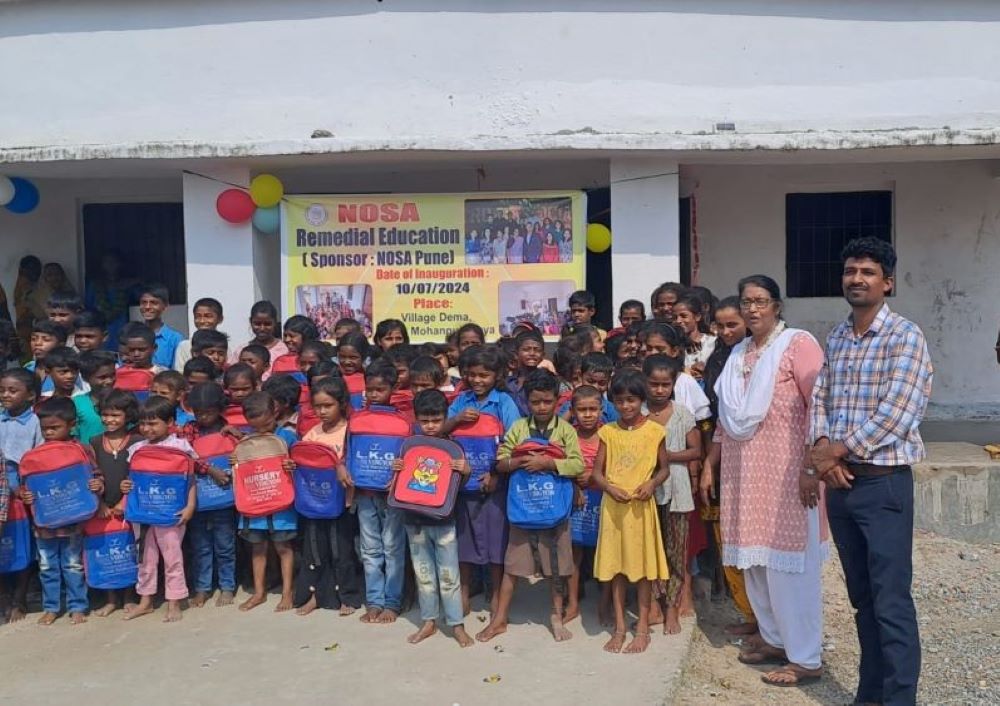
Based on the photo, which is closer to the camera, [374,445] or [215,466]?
[374,445]

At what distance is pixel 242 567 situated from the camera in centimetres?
526

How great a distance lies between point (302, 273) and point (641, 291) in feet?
8.31

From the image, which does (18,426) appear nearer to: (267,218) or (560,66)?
(267,218)

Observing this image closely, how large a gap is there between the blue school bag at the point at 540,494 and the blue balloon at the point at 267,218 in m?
3.71

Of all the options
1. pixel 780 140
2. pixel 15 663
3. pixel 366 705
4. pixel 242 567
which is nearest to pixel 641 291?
pixel 780 140

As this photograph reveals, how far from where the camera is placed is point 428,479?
437 centimetres

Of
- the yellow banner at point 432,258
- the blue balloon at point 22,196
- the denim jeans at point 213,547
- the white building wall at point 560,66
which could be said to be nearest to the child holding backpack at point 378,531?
the denim jeans at point 213,547

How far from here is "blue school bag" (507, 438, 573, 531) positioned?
432 cm

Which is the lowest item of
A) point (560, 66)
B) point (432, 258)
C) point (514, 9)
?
point (432, 258)

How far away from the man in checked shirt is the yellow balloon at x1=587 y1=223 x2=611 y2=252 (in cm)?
378

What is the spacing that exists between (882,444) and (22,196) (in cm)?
706

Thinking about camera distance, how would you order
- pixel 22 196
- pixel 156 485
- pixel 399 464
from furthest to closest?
pixel 22 196 < pixel 156 485 < pixel 399 464

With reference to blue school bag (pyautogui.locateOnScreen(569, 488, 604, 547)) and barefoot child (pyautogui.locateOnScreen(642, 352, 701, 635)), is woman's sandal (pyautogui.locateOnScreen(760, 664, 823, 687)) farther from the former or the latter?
blue school bag (pyautogui.locateOnScreen(569, 488, 604, 547))

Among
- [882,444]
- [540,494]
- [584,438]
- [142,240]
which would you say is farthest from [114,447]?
[142,240]
